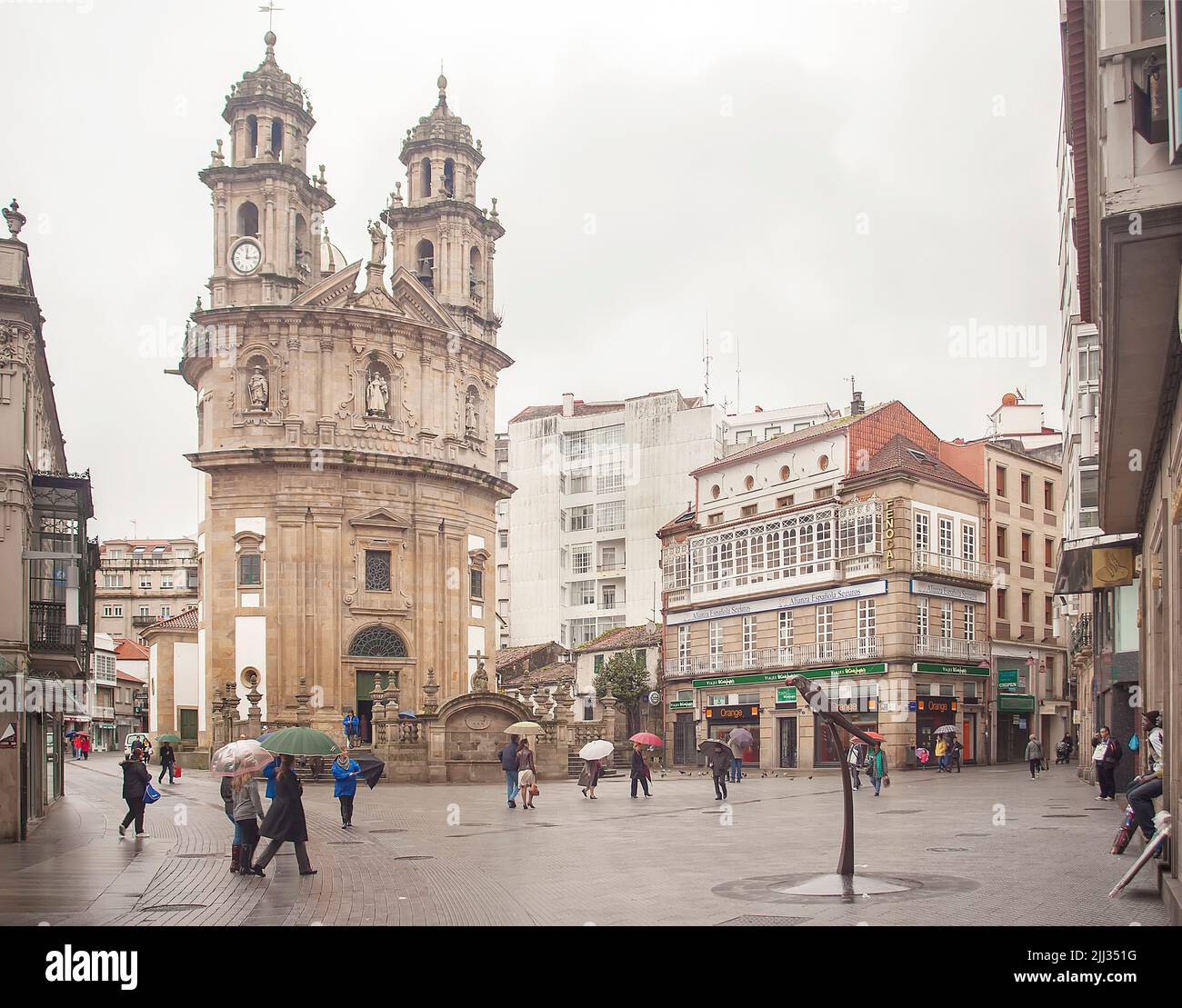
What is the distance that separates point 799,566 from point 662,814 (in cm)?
2640

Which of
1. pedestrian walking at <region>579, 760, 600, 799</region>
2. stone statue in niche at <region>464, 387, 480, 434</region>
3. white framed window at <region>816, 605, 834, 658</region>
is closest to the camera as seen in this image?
pedestrian walking at <region>579, 760, 600, 799</region>

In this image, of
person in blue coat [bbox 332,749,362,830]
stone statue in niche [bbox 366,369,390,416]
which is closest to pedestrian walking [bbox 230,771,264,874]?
person in blue coat [bbox 332,749,362,830]

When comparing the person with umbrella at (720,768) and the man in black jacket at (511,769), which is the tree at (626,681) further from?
the man in black jacket at (511,769)

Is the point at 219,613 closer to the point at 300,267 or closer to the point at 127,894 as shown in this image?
the point at 300,267

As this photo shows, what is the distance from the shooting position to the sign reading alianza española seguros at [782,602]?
165ft

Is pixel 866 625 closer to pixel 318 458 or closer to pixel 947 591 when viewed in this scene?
pixel 947 591

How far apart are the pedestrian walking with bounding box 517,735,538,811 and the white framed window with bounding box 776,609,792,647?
2351cm

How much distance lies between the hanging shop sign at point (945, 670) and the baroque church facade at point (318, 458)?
1900 centimetres

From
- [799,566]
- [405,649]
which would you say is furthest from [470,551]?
[799,566]

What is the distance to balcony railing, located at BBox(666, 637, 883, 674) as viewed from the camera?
1982 inches

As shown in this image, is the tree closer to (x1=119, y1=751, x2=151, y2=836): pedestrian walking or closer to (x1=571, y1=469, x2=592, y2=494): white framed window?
(x1=571, y1=469, x2=592, y2=494): white framed window

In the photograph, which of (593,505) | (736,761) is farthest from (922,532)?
(593,505)

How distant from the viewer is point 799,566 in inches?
2090

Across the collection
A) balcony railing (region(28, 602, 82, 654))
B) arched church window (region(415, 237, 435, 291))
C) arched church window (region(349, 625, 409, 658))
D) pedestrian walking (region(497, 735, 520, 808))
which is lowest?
pedestrian walking (region(497, 735, 520, 808))
